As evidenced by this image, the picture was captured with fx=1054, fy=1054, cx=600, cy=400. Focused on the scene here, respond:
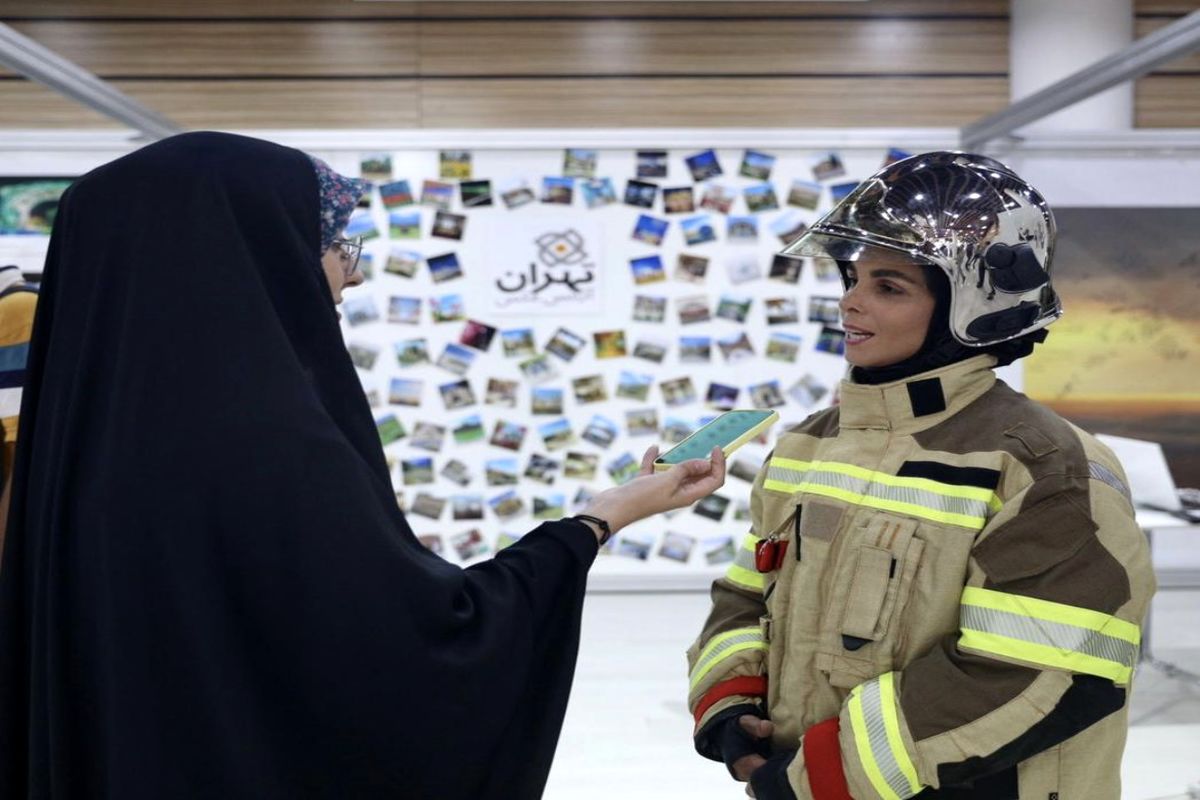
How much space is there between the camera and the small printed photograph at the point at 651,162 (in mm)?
4703

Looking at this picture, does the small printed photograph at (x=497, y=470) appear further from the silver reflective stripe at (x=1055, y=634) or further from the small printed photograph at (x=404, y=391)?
the silver reflective stripe at (x=1055, y=634)

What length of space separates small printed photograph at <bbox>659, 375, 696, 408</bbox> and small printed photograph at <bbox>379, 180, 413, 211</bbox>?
1402 millimetres

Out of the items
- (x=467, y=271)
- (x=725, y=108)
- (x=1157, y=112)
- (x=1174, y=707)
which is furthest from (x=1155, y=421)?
(x=467, y=271)

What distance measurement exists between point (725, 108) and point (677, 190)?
0.58 metres

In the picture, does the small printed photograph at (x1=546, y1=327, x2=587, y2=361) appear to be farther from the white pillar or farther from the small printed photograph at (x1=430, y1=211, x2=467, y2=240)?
the white pillar

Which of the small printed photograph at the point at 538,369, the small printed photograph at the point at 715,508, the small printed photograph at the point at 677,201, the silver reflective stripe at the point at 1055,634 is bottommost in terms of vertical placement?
the small printed photograph at the point at 715,508

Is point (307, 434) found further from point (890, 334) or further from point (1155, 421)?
point (1155, 421)

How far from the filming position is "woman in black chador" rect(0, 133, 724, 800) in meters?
1.01

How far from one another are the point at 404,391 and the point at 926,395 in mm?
3572

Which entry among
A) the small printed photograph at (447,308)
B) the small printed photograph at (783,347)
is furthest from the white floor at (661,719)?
the small printed photograph at (447,308)

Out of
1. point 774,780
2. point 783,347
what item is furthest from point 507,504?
point 774,780

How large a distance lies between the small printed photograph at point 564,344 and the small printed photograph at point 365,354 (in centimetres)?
77

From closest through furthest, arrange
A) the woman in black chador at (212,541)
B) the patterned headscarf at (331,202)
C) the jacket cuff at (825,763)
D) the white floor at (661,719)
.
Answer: the woman in black chador at (212,541), the patterned headscarf at (331,202), the jacket cuff at (825,763), the white floor at (661,719)

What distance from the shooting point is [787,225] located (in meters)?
4.73
